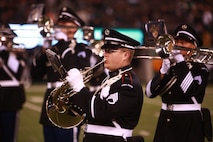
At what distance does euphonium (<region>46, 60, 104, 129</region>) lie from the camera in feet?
15.4

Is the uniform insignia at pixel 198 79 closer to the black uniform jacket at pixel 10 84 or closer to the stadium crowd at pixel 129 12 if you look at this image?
the black uniform jacket at pixel 10 84

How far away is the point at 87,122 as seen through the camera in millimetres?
4766

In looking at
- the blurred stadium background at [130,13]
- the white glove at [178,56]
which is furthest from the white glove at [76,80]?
the blurred stadium background at [130,13]

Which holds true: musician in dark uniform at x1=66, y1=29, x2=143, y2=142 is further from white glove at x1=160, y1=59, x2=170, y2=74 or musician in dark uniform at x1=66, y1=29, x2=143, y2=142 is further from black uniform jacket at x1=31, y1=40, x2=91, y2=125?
black uniform jacket at x1=31, y1=40, x2=91, y2=125

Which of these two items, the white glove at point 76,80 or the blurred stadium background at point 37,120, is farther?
the blurred stadium background at point 37,120

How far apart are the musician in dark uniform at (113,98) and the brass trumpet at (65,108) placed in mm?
75

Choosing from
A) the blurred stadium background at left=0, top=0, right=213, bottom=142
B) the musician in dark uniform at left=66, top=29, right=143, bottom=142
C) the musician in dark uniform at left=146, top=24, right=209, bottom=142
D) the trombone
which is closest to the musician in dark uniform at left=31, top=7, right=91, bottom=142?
the musician in dark uniform at left=146, top=24, right=209, bottom=142

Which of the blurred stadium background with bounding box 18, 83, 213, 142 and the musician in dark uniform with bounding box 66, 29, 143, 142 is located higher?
the musician in dark uniform with bounding box 66, 29, 143, 142

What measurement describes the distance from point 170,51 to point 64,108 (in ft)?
3.59

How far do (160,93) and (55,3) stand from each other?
15091 millimetres

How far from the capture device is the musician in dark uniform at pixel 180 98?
556 cm

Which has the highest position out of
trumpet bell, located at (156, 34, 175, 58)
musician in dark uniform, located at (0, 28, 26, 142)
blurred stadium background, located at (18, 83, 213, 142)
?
trumpet bell, located at (156, 34, 175, 58)

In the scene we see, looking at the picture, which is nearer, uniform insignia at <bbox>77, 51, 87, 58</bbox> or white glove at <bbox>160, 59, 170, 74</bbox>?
white glove at <bbox>160, 59, 170, 74</bbox>

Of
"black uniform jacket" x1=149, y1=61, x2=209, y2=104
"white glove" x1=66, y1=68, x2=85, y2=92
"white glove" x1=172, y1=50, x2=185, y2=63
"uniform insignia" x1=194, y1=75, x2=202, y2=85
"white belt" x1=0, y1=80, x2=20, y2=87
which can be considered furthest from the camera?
"white belt" x1=0, y1=80, x2=20, y2=87
